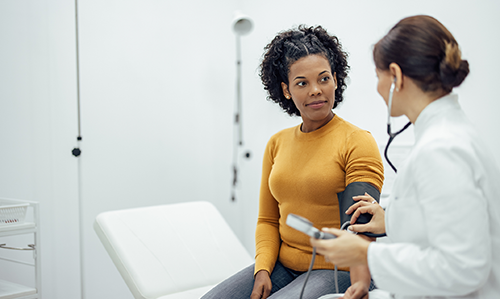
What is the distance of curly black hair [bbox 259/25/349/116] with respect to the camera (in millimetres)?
1114

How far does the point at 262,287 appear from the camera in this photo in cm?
109

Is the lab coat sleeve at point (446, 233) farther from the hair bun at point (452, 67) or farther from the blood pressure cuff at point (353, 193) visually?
the blood pressure cuff at point (353, 193)

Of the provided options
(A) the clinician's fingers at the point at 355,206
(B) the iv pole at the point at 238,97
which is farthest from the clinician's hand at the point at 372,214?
(B) the iv pole at the point at 238,97

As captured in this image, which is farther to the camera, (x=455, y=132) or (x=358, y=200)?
(x=358, y=200)

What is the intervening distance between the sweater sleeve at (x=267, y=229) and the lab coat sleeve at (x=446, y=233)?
0.56 m

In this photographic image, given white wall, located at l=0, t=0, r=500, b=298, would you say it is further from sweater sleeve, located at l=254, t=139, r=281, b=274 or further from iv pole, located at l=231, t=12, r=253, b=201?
sweater sleeve, located at l=254, t=139, r=281, b=274

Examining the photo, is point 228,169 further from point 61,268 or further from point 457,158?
point 457,158

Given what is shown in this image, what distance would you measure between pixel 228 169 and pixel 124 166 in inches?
29.8

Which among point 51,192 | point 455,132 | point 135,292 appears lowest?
point 135,292

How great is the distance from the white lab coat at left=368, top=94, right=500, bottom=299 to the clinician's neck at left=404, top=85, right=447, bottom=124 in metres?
0.02

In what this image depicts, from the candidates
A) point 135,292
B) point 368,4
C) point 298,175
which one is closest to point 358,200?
point 298,175

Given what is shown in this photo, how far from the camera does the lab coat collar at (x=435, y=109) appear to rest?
656 millimetres

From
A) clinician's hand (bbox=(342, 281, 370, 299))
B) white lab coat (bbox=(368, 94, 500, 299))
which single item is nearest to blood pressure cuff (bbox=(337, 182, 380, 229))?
clinician's hand (bbox=(342, 281, 370, 299))

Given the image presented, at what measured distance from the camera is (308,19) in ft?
7.42
